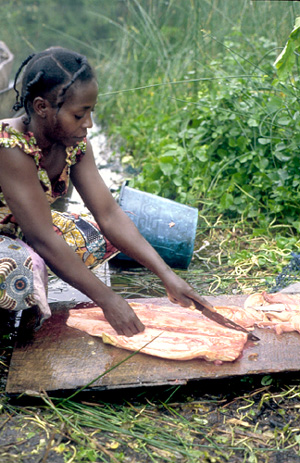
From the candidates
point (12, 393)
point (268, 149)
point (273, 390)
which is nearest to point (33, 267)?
point (12, 393)

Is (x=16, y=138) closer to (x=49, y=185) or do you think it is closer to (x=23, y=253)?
(x=49, y=185)

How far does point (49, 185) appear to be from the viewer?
2.47 m

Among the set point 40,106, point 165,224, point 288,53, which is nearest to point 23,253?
point 40,106

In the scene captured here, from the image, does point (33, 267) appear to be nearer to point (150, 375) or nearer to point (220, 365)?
point (150, 375)

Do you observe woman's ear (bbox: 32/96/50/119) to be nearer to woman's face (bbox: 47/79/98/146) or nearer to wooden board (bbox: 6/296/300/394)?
woman's face (bbox: 47/79/98/146)

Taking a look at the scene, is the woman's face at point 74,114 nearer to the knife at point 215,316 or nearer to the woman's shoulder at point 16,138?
the woman's shoulder at point 16,138

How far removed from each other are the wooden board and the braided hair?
0.99 meters

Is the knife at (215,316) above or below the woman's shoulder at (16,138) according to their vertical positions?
below

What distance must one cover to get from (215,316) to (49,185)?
95cm

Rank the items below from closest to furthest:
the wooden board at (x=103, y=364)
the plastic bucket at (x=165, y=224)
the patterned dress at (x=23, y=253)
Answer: the wooden board at (x=103, y=364)
the patterned dress at (x=23, y=253)
the plastic bucket at (x=165, y=224)

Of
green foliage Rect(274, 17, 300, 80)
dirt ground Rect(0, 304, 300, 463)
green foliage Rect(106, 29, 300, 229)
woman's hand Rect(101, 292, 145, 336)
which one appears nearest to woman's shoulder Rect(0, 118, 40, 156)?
woman's hand Rect(101, 292, 145, 336)

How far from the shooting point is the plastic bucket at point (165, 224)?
336 centimetres

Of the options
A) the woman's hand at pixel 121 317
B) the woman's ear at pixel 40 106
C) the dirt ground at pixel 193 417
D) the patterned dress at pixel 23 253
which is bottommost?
the dirt ground at pixel 193 417

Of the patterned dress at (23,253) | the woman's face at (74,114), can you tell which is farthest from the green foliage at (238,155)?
the woman's face at (74,114)
